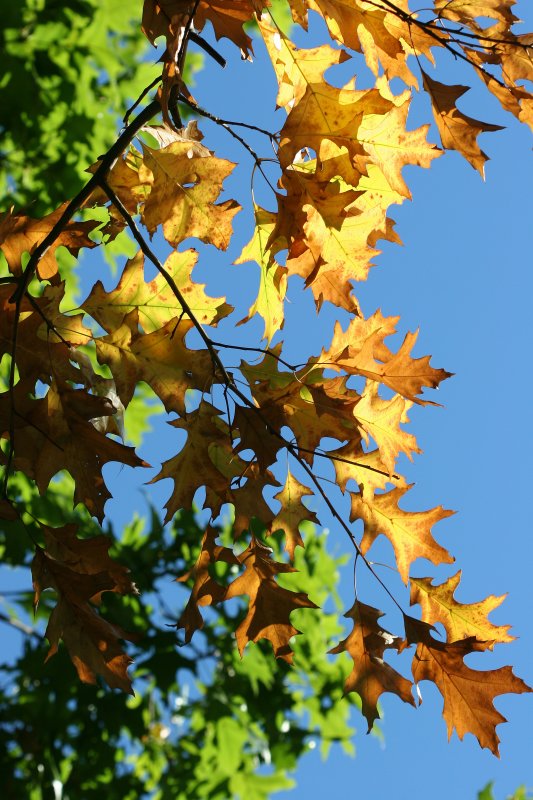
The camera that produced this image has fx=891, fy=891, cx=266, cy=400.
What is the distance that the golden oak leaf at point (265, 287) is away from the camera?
1.55 meters

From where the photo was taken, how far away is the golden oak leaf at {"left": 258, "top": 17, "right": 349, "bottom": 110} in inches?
51.2

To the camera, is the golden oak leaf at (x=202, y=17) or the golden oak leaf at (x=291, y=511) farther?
the golden oak leaf at (x=291, y=511)

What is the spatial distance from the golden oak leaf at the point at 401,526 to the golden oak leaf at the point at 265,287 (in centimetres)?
35

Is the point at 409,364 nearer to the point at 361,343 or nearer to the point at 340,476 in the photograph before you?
the point at 361,343

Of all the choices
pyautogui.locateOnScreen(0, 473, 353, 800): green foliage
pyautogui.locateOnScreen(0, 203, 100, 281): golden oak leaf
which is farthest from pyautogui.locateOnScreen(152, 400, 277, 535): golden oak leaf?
pyautogui.locateOnScreen(0, 473, 353, 800): green foliage

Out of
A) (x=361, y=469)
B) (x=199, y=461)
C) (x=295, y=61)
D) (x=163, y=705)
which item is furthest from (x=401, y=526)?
(x=163, y=705)

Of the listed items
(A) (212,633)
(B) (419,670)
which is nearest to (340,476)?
(B) (419,670)

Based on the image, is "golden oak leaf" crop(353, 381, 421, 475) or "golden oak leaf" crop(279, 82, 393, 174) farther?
"golden oak leaf" crop(353, 381, 421, 475)

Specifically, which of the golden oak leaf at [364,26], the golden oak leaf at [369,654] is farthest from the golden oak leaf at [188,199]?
the golden oak leaf at [369,654]

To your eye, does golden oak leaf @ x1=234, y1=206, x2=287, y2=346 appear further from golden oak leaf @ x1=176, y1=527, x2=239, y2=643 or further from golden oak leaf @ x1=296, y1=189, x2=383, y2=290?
golden oak leaf @ x1=176, y1=527, x2=239, y2=643

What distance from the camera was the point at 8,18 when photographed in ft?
12.1

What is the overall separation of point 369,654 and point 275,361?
0.50 metres

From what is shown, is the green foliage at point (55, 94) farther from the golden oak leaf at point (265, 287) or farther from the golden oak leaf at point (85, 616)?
the golden oak leaf at point (85, 616)

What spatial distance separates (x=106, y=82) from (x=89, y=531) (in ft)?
6.93
